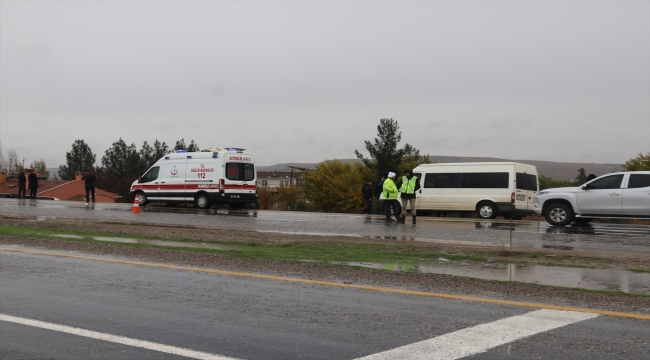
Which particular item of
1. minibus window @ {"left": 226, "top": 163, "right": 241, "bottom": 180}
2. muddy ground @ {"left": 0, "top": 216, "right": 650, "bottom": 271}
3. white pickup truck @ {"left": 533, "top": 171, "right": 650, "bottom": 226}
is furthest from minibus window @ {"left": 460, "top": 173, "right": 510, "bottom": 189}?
muddy ground @ {"left": 0, "top": 216, "right": 650, "bottom": 271}

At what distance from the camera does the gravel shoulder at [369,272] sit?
25.0 ft

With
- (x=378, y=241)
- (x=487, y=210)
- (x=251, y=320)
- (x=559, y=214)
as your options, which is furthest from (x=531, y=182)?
(x=251, y=320)

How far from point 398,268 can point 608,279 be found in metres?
2.84

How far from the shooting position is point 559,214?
803 inches

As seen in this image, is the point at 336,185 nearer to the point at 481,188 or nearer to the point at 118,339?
the point at 481,188

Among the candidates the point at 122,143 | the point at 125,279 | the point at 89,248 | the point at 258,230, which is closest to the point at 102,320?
the point at 125,279

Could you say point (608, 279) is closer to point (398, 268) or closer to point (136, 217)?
point (398, 268)

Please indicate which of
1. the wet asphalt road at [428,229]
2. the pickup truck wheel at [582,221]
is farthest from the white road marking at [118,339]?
the pickup truck wheel at [582,221]

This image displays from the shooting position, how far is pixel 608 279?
935 centimetres

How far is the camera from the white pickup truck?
19250 mm

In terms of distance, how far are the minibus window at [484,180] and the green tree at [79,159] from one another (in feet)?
359

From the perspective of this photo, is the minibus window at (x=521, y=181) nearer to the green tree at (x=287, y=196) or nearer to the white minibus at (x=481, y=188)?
the white minibus at (x=481, y=188)

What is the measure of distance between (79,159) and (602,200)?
389ft

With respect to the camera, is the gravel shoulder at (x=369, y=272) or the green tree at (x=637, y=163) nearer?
the gravel shoulder at (x=369, y=272)
